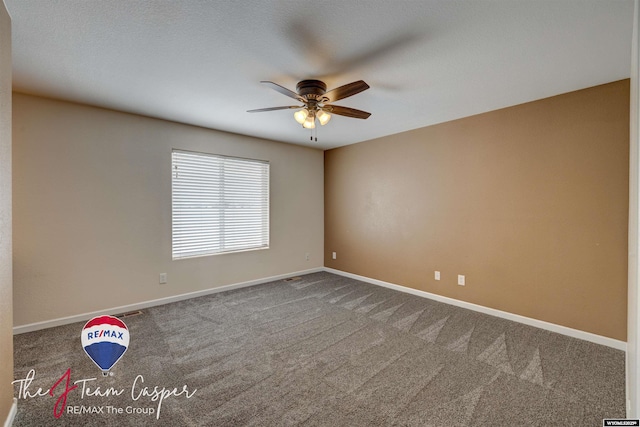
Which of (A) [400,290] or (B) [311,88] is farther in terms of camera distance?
(A) [400,290]

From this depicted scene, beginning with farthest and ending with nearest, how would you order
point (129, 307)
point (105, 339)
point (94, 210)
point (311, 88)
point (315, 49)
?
point (129, 307)
point (94, 210)
point (311, 88)
point (315, 49)
point (105, 339)

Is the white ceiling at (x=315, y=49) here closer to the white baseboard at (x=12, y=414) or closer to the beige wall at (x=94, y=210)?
the beige wall at (x=94, y=210)

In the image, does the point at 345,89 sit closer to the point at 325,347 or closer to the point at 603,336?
the point at 325,347

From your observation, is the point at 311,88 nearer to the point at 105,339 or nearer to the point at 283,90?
the point at 283,90

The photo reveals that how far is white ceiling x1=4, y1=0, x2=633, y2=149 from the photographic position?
1.65m

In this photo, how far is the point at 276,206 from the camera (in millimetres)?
4914

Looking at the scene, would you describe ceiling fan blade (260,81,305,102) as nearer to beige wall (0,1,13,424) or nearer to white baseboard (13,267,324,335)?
beige wall (0,1,13,424)

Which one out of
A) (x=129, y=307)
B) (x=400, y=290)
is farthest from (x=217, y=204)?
(x=400, y=290)

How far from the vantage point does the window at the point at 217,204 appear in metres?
3.90

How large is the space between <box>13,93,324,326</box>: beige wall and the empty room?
2 centimetres

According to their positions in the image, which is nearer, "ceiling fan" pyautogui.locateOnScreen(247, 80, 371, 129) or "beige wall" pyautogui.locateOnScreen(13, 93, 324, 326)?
"ceiling fan" pyautogui.locateOnScreen(247, 80, 371, 129)

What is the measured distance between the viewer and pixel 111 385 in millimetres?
2035

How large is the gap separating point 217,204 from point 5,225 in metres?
2.73

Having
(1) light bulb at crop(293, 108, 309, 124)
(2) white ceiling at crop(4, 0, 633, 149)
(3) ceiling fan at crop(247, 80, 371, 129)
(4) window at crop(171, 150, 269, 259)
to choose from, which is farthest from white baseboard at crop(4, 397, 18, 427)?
(1) light bulb at crop(293, 108, 309, 124)
